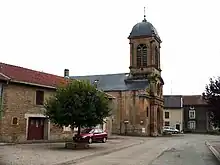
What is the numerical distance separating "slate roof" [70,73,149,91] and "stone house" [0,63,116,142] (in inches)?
1084

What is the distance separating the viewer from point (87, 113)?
2597 cm

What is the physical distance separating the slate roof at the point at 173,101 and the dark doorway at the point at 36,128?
5531 cm

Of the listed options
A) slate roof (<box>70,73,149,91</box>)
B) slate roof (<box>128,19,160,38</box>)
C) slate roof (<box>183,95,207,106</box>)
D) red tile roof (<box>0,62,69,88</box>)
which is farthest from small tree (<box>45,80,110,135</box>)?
slate roof (<box>183,95,207,106</box>)

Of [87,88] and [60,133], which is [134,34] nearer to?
[60,133]

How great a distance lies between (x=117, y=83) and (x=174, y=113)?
82.2 feet

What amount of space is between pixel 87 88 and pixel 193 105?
6454cm

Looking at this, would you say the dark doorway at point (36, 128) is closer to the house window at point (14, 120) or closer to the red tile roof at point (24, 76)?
the house window at point (14, 120)

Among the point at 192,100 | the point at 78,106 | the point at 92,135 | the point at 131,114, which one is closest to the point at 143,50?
the point at 131,114

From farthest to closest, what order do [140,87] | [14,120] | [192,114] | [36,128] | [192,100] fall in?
[192,100] → [192,114] → [140,87] → [36,128] → [14,120]

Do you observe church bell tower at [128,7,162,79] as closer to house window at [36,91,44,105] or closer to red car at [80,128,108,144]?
red car at [80,128,108,144]

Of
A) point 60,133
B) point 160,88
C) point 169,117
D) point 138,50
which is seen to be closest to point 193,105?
point 169,117

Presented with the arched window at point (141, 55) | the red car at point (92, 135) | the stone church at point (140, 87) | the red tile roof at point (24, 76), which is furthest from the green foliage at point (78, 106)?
the arched window at point (141, 55)

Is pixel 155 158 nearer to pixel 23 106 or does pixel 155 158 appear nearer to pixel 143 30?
pixel 23 106

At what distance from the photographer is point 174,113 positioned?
8438cm
